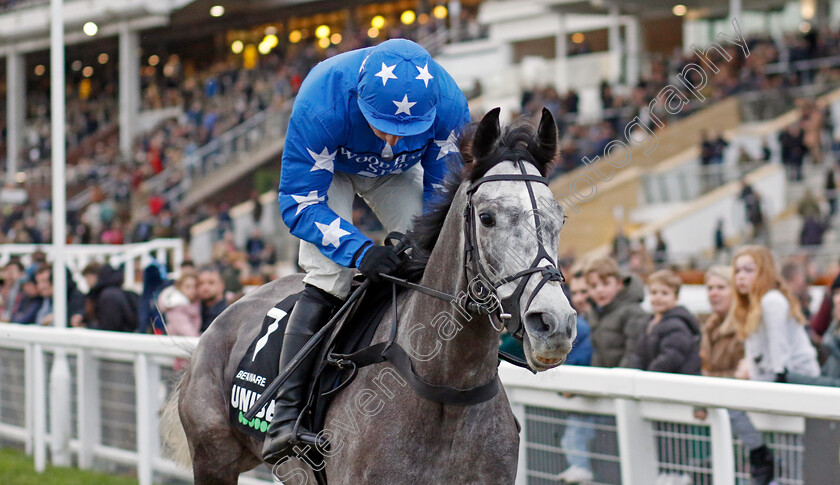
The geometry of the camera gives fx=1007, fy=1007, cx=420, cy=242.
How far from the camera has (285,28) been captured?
98.6ft

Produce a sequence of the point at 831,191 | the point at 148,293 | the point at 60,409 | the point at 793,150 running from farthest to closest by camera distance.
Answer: the point at 793,150 < the point at 831,191 < the point at 148,293 < the point at 60,409

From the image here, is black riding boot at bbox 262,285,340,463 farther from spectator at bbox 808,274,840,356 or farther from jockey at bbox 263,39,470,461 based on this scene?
spectator at bbox 808,274,840,356

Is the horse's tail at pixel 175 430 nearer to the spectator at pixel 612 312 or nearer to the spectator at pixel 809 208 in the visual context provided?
the spectator at pixel 612 312

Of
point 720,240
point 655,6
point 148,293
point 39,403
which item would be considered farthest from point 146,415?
point 655,6

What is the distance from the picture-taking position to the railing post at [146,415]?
20.0 ft

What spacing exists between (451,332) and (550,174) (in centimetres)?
56

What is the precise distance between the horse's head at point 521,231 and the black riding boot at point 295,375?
0.86 meters

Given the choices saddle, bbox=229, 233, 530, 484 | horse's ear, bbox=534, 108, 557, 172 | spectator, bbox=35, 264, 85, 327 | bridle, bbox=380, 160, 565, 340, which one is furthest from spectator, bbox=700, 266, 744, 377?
spectator, bbox=35, 264, 85, 327

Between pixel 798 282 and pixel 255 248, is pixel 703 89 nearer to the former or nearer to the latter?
pixel 255 248

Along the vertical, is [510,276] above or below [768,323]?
above

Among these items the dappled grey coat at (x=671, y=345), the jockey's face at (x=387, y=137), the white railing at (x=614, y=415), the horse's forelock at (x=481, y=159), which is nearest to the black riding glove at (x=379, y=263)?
the horse's forelock at (x=481, y=159)

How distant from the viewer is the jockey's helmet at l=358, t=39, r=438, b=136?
10.4 ft

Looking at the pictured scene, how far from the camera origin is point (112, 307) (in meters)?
7.83

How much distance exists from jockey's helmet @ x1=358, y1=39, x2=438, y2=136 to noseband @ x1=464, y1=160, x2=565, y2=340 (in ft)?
1.39
